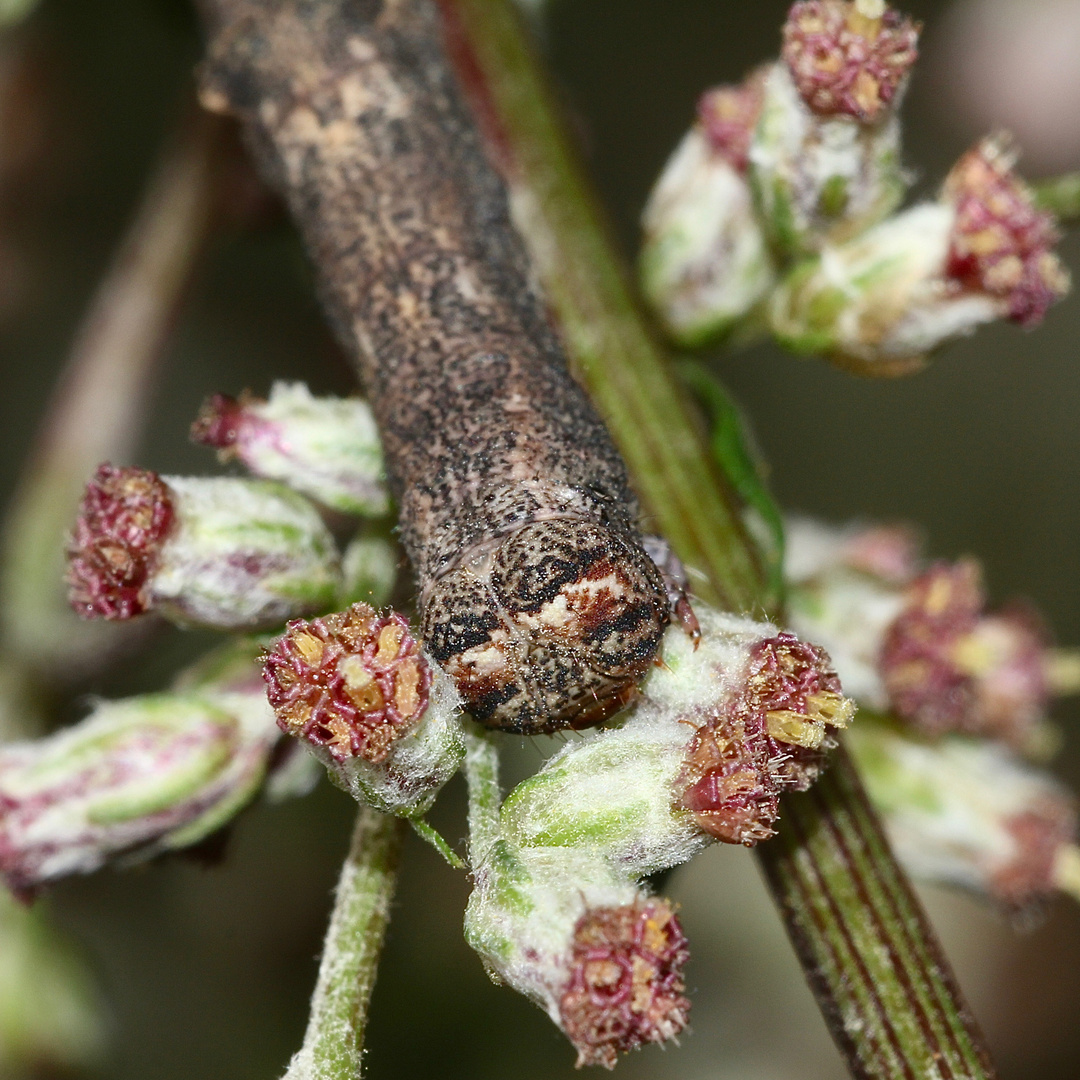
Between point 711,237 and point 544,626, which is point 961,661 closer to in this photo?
point 711,237

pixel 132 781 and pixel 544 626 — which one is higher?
pixel 132 781

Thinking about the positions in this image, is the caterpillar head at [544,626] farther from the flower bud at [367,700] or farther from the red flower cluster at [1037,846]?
the red flower cluster at [1037,846]

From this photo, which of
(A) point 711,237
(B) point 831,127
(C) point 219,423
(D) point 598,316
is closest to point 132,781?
(C) point 219,423

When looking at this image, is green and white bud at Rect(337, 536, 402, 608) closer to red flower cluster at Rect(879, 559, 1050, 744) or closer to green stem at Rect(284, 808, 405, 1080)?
green stem at Rect(284, 808, 405, 1080)

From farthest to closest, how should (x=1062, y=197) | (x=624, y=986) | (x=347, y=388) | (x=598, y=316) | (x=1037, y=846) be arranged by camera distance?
(x=347, y=388) < (x=1037, y=846) < (x=598, y=316) < (x=1062, y=197) < (x=624, y=986)

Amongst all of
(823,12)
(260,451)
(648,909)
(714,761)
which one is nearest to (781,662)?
(714,761)

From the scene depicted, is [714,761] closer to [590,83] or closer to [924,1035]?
[924,1035]
